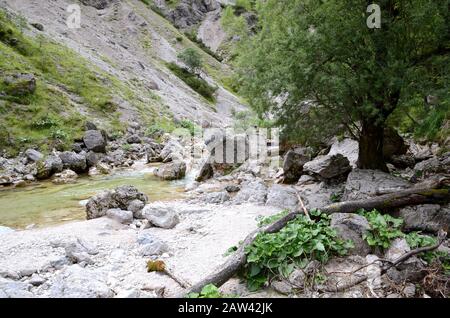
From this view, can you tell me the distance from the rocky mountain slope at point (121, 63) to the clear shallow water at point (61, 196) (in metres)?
10.00

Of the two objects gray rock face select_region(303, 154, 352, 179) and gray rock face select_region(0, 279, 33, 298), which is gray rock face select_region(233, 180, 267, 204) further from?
gray rock face select_region(0, 279, 33, 298)

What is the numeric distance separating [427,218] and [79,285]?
709 cm

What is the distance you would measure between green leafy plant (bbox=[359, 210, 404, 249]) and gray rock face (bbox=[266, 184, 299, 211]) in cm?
437

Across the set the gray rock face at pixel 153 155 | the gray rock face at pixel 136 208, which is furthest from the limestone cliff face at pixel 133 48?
the gray rock face at pixel 136 208

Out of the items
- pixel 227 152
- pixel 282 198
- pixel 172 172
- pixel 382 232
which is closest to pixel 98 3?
pixel 172 172

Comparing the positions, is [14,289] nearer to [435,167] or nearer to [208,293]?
[208,293]

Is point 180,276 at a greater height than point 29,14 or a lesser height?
lesser

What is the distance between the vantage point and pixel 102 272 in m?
7.29

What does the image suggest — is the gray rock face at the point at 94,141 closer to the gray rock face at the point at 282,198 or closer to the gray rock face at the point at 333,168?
the gray rock face at the point at 282,198

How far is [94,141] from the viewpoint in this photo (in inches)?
1033

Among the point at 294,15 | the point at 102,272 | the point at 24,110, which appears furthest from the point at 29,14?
the point at 102,272

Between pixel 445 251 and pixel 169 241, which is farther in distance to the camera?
pixel 169 241

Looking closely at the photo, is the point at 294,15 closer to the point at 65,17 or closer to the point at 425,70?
the point at 425,70
